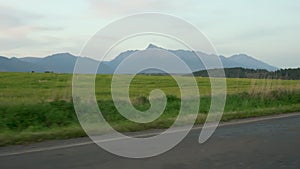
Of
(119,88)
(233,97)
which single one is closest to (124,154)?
(119,88)

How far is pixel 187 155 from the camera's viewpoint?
269 inches

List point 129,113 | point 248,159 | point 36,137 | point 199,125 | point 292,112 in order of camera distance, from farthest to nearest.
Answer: point 292,112, point 129,113, point 199,125, point 36,137, point 248,159

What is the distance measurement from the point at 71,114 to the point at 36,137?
394 cm

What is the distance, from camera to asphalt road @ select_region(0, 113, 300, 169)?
6.11 m

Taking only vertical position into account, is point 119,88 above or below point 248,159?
above

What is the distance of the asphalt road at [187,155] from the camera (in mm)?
6113

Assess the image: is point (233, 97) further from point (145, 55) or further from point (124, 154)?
point (124, 154)

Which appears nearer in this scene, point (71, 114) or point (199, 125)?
point (199, 125)

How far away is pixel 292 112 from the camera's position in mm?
15562

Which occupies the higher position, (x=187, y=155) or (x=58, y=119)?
(x=58, y=119)

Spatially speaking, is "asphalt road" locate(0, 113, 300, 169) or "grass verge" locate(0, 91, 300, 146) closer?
"asphalt road" locate(0, 113, 300, 169)

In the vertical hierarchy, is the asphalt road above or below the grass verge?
below

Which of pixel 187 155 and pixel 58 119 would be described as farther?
pixel 58 119

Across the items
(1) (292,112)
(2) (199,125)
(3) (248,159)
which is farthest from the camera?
(1) (292,112)
